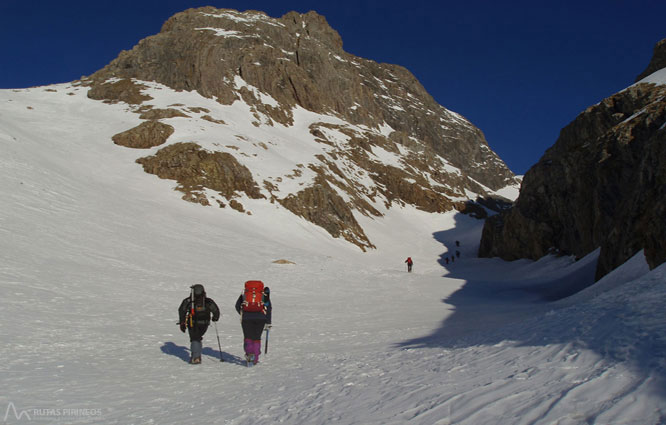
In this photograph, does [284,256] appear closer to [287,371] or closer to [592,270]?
[592,270]

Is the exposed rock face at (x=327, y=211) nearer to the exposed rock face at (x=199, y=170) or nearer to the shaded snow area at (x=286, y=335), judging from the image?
the exposed rock face at (x=199, y=170)

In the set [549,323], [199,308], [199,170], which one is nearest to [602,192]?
[549,323]

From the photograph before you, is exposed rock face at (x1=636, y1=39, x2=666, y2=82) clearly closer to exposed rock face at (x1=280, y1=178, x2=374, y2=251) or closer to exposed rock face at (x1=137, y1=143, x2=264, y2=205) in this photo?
exposed rock face at (x1=280, y1=178, x2=374, y2=251)

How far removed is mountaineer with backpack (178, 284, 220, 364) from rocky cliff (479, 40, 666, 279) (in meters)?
13.8

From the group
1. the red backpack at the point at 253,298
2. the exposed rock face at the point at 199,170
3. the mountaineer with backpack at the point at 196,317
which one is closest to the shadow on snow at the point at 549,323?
the red backpack at the point at 253,298

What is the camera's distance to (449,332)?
1037 centimetres

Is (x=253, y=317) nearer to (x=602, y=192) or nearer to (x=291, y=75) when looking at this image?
(x=602, y=192)

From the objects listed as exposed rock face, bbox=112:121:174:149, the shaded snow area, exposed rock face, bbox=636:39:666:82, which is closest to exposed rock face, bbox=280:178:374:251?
exposed rock face, bbox=112:121:174:149

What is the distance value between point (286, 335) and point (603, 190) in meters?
23.1

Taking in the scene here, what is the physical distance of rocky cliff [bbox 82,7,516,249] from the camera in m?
46.6

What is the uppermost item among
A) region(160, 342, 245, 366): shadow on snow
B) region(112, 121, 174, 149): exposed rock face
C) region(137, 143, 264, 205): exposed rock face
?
region(112, 121, 174, 149): exposed rock face

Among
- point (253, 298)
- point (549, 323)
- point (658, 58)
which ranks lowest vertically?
point (549, 323)

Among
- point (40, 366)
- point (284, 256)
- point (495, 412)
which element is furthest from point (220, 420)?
point (284, 256)

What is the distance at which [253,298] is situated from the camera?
8055 millimetres
